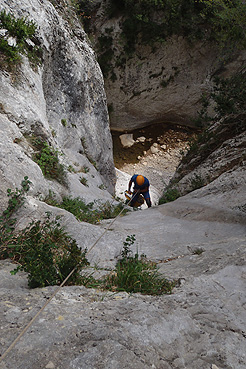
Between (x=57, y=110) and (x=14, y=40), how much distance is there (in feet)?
8.73

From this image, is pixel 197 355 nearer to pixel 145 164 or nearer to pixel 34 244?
pixel 34 244

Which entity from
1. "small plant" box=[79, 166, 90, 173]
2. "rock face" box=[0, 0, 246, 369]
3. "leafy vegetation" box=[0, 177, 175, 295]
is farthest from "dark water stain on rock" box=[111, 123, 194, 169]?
"leafy vegetation" box=[0, 177, 175, 295]

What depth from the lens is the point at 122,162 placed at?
15.8 metres

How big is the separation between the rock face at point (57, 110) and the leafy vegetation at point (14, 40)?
0.72 feet

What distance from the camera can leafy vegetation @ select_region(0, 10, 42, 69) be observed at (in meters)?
4.61

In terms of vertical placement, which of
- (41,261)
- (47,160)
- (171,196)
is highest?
(171,196)

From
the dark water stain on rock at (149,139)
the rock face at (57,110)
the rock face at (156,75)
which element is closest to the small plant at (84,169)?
the rock face at (57,110)

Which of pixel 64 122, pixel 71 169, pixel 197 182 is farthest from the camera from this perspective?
pixel 64 122

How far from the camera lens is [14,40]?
16.2 ft

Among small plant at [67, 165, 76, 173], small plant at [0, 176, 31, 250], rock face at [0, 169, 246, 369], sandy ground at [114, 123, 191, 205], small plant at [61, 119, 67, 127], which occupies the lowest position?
rock face at [0, 169, 246, 369]

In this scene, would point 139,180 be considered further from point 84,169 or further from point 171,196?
point 84,169

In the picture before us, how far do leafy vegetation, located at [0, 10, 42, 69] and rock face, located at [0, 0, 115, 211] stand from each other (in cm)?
22

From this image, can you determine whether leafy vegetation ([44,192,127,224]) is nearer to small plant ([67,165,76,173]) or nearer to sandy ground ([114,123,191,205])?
small plant ([67,165,76,173])

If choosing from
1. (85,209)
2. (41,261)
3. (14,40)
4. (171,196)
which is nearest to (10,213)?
(41,261)
